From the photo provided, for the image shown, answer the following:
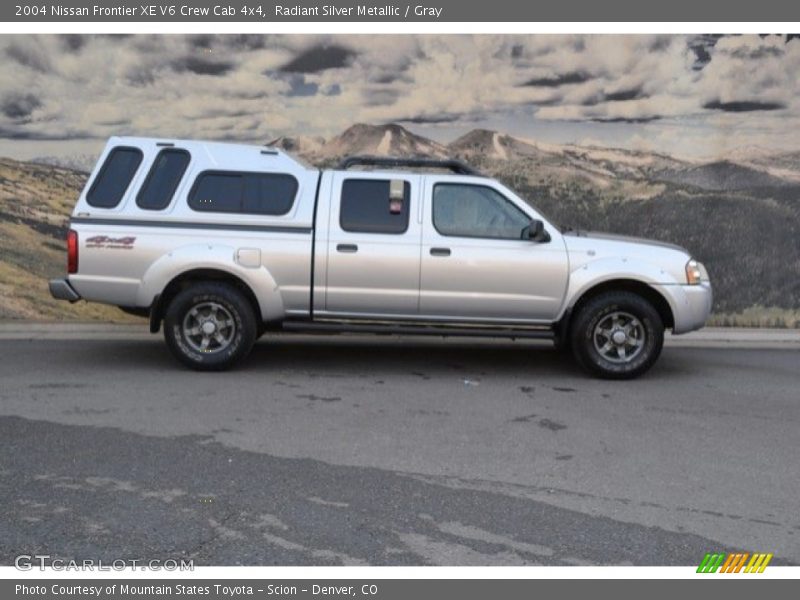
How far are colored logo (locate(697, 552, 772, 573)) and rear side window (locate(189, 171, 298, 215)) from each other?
17.0 ft

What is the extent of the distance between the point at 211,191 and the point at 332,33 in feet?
14.0

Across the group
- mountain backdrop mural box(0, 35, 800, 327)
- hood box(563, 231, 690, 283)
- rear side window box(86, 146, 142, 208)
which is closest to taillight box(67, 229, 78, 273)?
rear side window box(86, 146, 142, 208)

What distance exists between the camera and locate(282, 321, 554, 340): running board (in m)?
8.59

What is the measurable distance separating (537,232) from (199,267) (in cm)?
312

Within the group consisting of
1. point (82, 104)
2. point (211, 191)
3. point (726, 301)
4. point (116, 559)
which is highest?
point (82, 104)

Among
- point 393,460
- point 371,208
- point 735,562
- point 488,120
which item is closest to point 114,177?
point 371,208

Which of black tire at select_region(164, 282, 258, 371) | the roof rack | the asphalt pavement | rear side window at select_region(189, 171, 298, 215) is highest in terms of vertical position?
the roof rack

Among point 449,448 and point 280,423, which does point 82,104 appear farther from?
point 449,448

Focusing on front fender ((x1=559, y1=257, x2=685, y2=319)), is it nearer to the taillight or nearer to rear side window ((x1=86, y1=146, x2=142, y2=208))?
rear side window ((x1=86, y1=146, x2=142, y2=208))

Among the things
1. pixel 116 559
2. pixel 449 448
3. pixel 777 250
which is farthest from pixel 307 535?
pixel 777 250

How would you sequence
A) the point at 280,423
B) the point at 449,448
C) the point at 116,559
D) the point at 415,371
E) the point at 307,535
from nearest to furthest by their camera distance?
1. the point at 116,559
2. the point at 307,535
3. the point at 449,448
4. the point at 280,423
5. the point at 415,371

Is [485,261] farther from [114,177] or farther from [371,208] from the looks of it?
[114,177]

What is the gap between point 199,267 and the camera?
834 centimetres

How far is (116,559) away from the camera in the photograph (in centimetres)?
443
